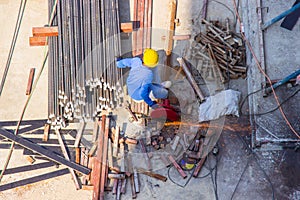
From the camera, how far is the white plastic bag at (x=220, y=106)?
11031 mm

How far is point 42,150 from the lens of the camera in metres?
9.84

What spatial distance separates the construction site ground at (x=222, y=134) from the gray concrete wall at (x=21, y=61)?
3cm

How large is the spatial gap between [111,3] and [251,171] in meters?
5.69

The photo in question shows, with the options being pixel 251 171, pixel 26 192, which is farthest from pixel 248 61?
pixel 26 192

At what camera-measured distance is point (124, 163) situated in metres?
10.7

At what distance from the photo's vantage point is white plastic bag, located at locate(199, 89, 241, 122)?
11.0 m

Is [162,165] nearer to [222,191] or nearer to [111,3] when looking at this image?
[222,191]

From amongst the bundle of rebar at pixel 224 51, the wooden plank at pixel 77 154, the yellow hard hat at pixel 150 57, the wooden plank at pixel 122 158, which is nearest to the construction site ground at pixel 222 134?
the bundle of rebar at pixel 224 51

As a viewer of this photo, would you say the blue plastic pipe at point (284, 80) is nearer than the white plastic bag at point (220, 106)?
Yes

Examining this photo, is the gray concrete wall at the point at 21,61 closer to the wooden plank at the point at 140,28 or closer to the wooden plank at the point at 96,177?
the wooden plank at the point at 96,177

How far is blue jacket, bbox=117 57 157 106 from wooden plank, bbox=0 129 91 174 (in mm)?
2143

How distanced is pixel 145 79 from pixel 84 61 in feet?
6.22

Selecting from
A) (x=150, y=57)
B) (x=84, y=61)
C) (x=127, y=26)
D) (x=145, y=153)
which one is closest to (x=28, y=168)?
(x=145, y=153)

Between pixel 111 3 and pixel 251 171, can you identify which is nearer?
pixel 251 171
